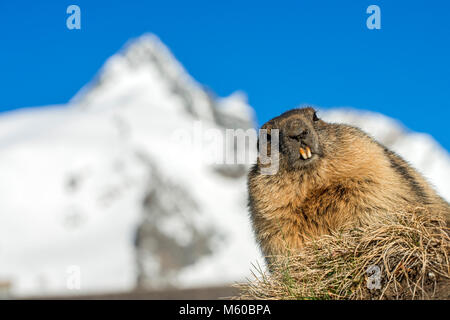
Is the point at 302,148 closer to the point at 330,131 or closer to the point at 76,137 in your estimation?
the point at 330,131

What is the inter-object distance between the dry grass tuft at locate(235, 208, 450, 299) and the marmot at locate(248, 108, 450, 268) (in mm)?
646

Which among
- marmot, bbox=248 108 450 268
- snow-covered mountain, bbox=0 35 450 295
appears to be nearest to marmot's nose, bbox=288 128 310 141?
marmot, bbox=248 108 450 268

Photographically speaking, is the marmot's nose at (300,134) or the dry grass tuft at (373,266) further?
the marmot's nose at (300,134)

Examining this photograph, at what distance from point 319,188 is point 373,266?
204cm

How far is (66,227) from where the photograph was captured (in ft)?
504

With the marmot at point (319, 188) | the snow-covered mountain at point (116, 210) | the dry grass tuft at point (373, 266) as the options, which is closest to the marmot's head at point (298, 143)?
the marmot at point (319, 188)

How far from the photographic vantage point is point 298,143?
23.9 feet

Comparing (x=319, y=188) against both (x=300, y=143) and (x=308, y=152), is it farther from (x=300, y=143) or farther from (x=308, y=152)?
(x=300, y=143)

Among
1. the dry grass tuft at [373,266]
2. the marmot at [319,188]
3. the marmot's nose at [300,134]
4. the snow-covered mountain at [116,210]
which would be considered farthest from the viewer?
the snow-covered mountain at [116,210]

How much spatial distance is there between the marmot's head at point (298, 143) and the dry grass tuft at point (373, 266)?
1277 millimetres

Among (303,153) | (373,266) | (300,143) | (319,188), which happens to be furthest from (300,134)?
(373,266)

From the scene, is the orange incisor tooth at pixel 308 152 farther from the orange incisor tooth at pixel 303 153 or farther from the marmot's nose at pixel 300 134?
the marmot's nose at pixel 300 134

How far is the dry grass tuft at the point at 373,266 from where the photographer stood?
5004 mm
